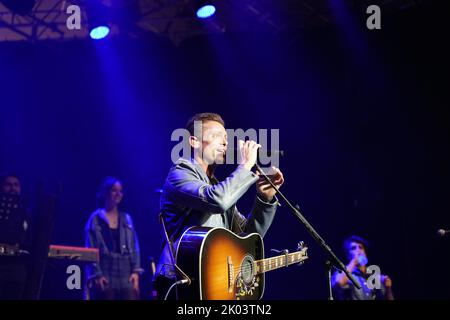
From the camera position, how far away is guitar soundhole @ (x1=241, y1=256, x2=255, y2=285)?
8.77 feet

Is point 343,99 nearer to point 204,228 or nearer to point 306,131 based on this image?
point 306,131

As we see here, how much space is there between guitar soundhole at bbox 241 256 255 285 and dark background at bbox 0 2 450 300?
4.60 meters

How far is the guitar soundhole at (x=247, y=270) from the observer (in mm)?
2672

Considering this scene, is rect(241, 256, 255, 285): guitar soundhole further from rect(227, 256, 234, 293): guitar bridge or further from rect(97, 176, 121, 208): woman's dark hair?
rect(97, 176, 121, 208): woman's dark hair

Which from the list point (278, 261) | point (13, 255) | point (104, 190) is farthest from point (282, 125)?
point (278, 261)

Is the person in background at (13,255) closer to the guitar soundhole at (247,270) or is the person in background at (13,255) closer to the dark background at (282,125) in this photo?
the guitar soundhole at (247,270)

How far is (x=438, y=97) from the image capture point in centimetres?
716

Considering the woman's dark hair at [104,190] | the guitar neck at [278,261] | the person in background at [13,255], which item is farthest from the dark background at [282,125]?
the guitar neck at [278,261]

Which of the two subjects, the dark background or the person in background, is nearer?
the person in background

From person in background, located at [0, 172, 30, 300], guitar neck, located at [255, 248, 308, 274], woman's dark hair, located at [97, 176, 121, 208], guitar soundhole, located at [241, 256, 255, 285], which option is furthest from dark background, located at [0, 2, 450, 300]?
guitar soundhole, located at [241, 256, 255, 285]

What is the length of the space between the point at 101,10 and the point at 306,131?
349 centimetres

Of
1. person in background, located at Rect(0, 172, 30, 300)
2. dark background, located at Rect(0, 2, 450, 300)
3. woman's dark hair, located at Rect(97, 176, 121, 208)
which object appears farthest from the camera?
dark background, located at Rect(0, 2, 450, 300)

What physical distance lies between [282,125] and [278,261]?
4.93m

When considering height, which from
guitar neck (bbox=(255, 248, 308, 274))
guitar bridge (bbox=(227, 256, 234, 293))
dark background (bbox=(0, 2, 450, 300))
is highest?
dark background (bbox=(0, 2, 450, 300))
